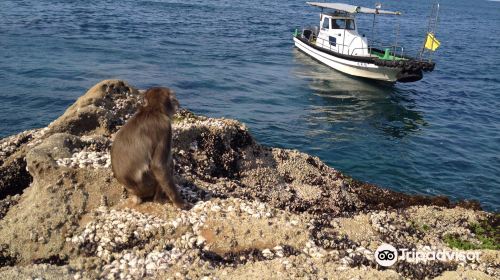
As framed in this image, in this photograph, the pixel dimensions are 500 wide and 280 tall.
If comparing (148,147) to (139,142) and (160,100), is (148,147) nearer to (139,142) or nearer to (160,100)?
(139,142)

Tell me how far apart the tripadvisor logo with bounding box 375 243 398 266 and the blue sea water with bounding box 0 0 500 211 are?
8819mm

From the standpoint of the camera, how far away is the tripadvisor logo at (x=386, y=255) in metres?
8.09

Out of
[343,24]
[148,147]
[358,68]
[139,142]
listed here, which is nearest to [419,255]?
[148,147]

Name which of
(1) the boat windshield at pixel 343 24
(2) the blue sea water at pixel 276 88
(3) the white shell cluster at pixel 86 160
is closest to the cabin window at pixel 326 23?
(1) the boat windshield at pixel 343 24

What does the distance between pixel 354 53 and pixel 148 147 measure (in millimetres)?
27724

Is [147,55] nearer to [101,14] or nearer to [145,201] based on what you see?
[101,14]

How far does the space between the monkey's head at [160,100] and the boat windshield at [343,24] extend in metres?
28.3

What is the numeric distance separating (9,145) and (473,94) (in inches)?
1125

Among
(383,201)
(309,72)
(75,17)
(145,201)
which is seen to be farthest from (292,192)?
(75,17)

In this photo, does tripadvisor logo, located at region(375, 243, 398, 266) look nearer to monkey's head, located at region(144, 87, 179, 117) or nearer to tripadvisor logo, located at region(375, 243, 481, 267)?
tripadvisor logo, located at region(375, 243, 481, 267)

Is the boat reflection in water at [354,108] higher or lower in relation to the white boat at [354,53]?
lower

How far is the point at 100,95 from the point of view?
1258 cm

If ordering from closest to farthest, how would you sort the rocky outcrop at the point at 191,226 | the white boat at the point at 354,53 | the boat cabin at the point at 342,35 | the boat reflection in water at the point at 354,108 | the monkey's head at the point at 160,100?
the rocky outcrop at the point at 191,226 < the monkey's head at the point at 160,100 < the boat reflection in water at the point at 354,108 < the white boat at the point at 354,53 < the boat cabin at the point at 342,35

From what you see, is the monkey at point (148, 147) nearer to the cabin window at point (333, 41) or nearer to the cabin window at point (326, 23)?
the cabin window at point (333, 41)
